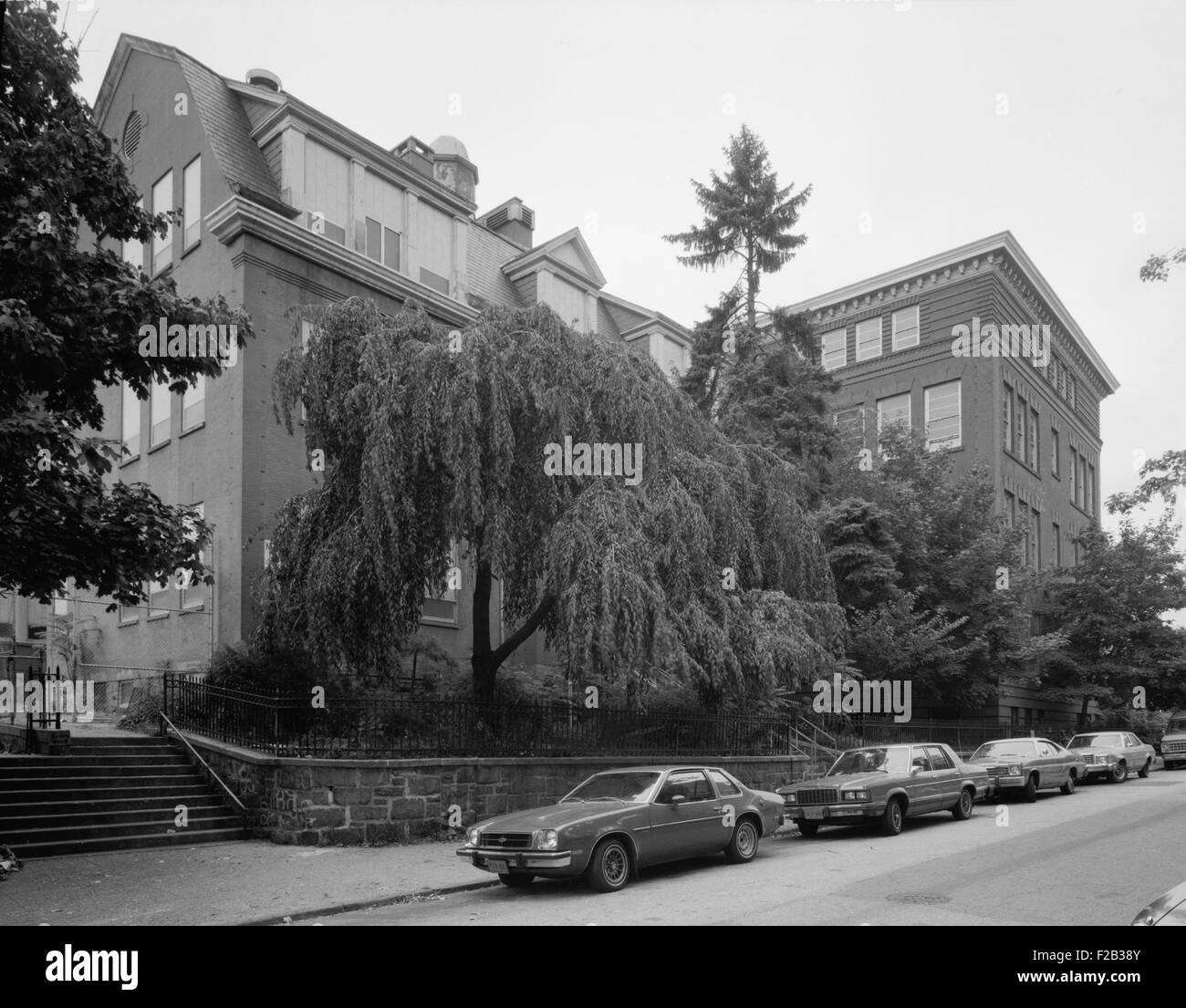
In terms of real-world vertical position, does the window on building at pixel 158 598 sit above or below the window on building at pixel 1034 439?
below

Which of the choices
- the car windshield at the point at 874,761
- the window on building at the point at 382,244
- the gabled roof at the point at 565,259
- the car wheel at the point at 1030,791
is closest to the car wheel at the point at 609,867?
the car windshield at the point at 874,761

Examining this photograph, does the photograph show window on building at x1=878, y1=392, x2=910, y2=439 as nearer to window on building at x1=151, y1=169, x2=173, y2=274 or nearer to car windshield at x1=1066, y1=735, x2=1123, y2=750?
car windshield at x1=1066, y1=735, x2=1123, y2=750

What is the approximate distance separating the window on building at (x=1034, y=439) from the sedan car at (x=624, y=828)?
115 ft

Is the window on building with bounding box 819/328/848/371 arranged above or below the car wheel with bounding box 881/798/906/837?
above

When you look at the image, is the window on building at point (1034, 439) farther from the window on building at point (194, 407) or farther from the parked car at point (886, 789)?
the window on building at point (194, 407)

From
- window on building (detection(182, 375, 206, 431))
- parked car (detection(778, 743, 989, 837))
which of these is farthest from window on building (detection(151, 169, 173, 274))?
parked car (detection(778, 743, 989, 837))

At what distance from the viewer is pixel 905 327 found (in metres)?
43.5

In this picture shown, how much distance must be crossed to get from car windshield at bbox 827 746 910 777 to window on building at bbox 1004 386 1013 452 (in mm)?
27191

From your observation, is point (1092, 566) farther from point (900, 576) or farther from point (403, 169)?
point (403, 169)

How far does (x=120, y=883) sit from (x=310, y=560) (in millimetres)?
5917

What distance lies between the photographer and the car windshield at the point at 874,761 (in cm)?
1664

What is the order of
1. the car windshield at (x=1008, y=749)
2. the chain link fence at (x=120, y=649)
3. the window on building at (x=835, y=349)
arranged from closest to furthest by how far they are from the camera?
the chain link fence at (x=120, y=649) → the car windshield at (x=1008, y=749) → the window on building at (x=835, y=349)

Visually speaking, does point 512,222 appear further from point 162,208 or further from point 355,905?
point 355,905

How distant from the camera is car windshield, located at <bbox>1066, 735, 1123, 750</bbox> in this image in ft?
95.5
